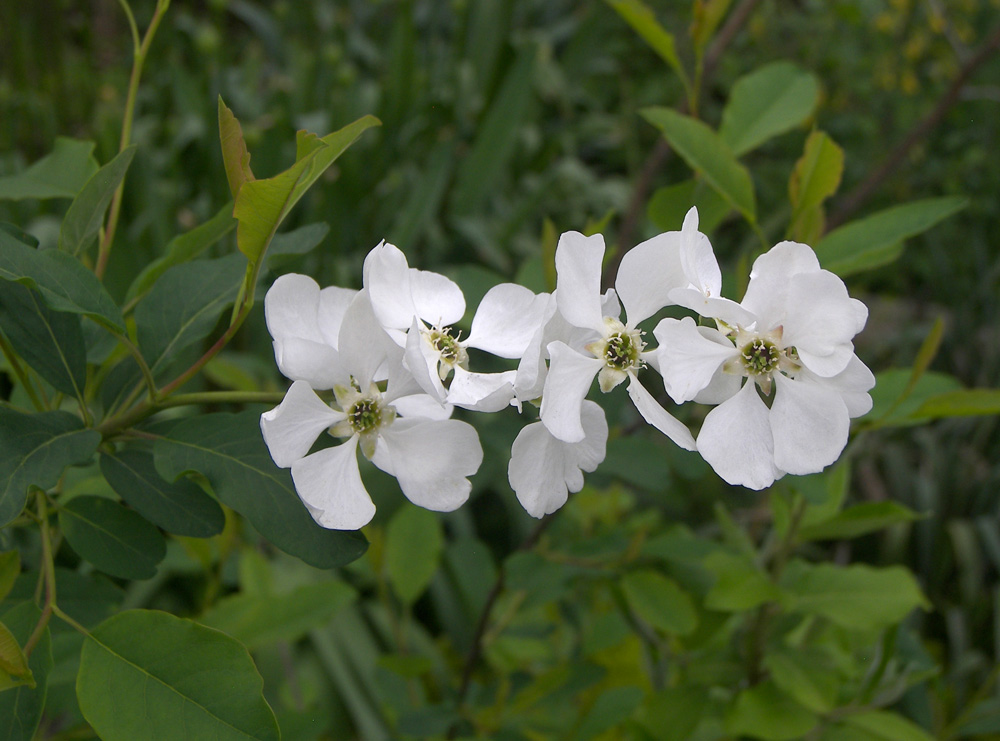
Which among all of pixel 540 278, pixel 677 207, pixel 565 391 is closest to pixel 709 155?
pixel 677 207

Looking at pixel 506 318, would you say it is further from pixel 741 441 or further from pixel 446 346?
pixel 741 441

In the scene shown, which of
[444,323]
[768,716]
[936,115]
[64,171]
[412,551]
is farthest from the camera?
[936,115]

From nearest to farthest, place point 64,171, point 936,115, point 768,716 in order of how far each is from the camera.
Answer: point 64,171 < point 768,716 < point 936,115

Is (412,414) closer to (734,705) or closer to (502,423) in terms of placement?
(502,423)

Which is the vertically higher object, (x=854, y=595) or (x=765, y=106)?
(x=765, y=106)

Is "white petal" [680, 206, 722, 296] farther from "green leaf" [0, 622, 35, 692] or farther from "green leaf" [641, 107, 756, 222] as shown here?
"green leaf" [0, 622, 35, 692]

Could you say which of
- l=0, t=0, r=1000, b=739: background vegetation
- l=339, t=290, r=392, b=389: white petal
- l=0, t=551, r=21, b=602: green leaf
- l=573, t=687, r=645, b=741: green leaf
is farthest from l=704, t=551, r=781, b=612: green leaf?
l=0, t=551, r=21, b=602: green leaf
